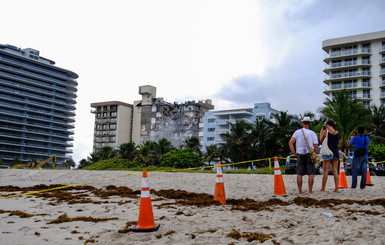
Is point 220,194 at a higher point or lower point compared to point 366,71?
lower

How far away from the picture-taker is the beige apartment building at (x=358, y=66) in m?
65.0

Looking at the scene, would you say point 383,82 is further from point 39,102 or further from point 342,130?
point 39,102

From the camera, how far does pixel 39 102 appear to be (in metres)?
110

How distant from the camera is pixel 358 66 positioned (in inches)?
2655

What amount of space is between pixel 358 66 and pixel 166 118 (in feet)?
164

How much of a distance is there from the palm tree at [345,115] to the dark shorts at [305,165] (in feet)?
73.2

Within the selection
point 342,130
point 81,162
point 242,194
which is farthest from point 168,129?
point 242,194

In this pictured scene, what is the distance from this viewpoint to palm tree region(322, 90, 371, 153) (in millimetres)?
28266

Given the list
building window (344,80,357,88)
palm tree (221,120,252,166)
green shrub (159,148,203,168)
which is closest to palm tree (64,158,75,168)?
green shrub (159,148,203,168)

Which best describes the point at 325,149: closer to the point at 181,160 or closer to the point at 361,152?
the point at 361,152

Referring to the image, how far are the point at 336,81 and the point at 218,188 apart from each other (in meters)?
69.5

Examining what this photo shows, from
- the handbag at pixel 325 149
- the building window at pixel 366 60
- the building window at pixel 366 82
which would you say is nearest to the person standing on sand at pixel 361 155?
the handbag at pixel 325 149

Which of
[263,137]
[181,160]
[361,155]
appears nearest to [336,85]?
[263,137]

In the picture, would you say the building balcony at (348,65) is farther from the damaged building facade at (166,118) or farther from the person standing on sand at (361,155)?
the person standing on sand at (361,155)
